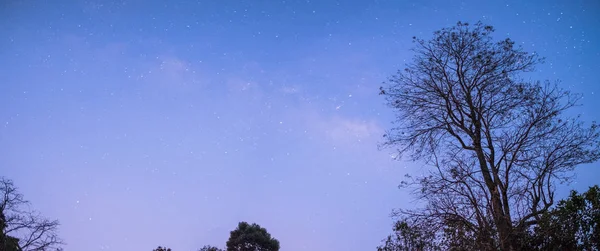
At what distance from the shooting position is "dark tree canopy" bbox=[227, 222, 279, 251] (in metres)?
45.8

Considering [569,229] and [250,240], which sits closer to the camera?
[569,229]

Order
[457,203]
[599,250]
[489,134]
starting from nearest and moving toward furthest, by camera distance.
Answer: [599,250] < [457,203] < [489,134]

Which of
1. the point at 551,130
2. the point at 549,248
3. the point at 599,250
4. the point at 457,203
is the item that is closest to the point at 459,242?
the point at 457,203

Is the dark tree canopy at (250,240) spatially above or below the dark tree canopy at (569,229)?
above

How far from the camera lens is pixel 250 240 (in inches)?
1807

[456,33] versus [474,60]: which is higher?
[456,33]

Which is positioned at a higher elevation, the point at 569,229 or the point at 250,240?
the point at 250,240

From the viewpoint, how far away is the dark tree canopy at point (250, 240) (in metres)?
45.8

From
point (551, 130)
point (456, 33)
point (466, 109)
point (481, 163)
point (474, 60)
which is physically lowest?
point (481, 163)

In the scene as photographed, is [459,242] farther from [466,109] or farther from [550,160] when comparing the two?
[466,109]

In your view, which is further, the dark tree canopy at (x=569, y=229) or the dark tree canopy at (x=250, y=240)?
the dark tree canopy at (x=250, y=240)

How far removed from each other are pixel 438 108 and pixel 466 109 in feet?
2.27

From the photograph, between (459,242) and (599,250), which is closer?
(599,250)

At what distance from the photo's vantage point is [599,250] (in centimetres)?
725
